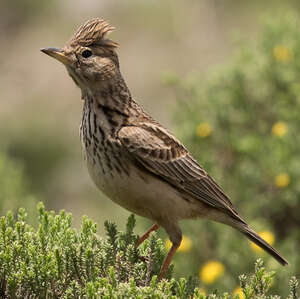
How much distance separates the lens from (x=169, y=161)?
447 cm

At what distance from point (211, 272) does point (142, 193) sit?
6.10ft

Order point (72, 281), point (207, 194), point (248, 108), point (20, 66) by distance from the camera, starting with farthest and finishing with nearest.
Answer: point (20, 66) < point (248, 108) < point (207, 194) < point (72, 281)

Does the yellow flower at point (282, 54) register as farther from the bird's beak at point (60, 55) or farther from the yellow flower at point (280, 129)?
the bird's beak at point (60, 55)

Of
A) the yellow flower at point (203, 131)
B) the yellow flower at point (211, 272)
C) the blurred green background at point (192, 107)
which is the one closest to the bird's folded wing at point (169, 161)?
the blurred green background at point (192, 107)

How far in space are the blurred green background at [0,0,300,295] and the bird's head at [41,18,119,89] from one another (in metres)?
1.39

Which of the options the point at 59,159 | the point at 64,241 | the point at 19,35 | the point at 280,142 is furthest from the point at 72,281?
the point at 19,35

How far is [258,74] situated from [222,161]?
1021 mm

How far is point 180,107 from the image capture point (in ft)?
24.3

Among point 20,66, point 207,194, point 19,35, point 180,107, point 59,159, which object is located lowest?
point 207,194

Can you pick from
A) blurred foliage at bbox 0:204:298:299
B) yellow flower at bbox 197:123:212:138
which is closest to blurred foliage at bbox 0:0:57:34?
yellow flower at bbox 197:123:212:138

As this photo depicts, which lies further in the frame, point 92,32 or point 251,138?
point 251,138

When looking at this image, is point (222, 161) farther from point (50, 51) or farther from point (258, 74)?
point (50, 51)

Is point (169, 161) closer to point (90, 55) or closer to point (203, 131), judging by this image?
point (90, 55)

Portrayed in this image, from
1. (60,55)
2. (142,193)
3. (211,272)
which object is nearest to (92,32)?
(60,55)
